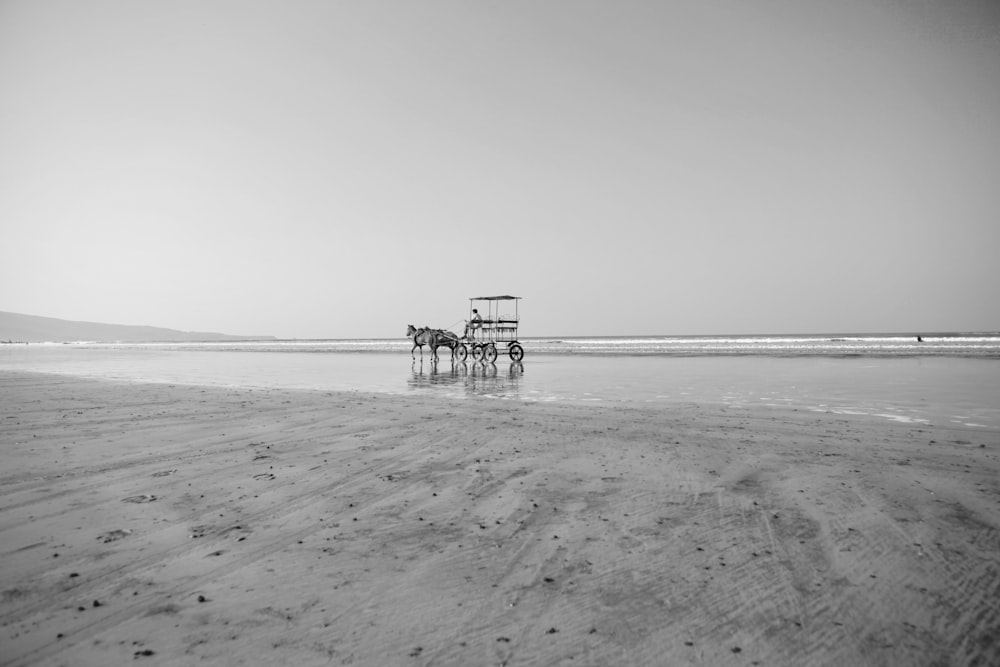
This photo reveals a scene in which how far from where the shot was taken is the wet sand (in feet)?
8.16

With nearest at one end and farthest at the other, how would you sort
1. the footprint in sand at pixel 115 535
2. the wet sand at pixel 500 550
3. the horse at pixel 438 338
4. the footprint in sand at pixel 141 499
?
1. the wet sand at pixel 500 550
2. the footprint in sand at pixel 115 535
3. the footprint in sand at pixel 141 499
4. the horse at pixel 438 338

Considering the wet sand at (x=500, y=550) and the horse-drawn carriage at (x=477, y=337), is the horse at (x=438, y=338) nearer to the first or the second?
the horse-drawn carriage at (x=477, y=337)

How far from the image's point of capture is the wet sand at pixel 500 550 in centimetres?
249

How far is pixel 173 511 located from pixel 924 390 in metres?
17.3

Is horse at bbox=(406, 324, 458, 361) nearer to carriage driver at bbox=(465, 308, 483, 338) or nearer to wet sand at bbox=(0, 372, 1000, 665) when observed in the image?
carriage driver at bbox=(465, 308, 483, 338)

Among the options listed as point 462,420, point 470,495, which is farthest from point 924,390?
point 470,495

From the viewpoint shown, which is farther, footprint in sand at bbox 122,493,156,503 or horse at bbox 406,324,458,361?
horse at bbox 406,324,458,361

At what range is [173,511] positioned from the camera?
4391 millimetres

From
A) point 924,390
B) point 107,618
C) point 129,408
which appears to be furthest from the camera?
point 924,390

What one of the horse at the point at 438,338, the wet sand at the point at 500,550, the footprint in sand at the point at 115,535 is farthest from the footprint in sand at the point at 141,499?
the horse at the point at 438,338

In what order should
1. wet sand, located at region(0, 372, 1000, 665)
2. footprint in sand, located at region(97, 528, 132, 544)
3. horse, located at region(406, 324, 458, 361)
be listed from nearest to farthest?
1. wet sand, located at region(0, 372, 1000, 665)
2. footprint in sand, located at region(97, 528, 132, 544)
3. horse, located at region(406, 324, 458, 361)

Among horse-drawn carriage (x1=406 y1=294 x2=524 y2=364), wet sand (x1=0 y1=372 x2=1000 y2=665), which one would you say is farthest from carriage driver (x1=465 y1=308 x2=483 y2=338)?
Result: wet sand (x1=0 y1=372 x2=1000 y2=665)

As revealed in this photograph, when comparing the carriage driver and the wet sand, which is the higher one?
the carriage driver

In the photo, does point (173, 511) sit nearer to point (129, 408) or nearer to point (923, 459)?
point (129, 408)
